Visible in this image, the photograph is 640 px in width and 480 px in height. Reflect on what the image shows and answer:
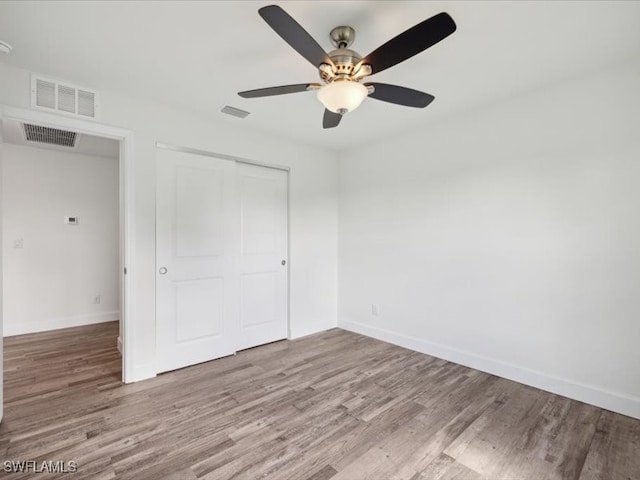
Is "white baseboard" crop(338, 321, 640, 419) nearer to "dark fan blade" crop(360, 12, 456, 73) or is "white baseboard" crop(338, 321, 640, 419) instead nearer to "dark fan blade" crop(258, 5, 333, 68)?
"dark fan blade" crop(360, 12, 456, 73)

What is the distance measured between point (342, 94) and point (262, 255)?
2247 millimetres

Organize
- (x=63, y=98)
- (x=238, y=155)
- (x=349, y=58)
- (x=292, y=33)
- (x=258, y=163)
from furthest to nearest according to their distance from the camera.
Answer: (x=258, y=163) → (x=238, y=155) → (x=63, y=98) → (x=349, y=58) → (x=292, y=33)

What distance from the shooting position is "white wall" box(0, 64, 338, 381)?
2695mm

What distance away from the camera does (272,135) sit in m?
3.62

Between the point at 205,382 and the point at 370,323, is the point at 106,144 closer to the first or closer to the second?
the point at 205,382

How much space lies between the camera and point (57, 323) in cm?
415

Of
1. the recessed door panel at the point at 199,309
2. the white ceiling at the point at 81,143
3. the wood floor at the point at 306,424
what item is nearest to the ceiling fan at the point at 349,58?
the recessed door panel at the point at 199,309

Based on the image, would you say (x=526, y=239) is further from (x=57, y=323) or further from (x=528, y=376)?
(x=57, y=323)

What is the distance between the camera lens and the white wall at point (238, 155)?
8.84 feet

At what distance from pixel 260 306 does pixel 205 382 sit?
3.50 ft

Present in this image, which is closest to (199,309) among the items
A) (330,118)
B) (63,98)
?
(63,98)

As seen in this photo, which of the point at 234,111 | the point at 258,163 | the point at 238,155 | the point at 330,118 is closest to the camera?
the point at 330,118

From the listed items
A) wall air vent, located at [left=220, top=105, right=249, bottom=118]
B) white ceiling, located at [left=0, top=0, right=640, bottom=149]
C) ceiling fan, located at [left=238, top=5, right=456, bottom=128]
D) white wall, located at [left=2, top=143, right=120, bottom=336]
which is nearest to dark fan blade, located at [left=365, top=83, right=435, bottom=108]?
ceiling fan, located at [left=238, top=5, right=456, bottom=128]

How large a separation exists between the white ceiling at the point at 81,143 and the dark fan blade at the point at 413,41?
126 inches
